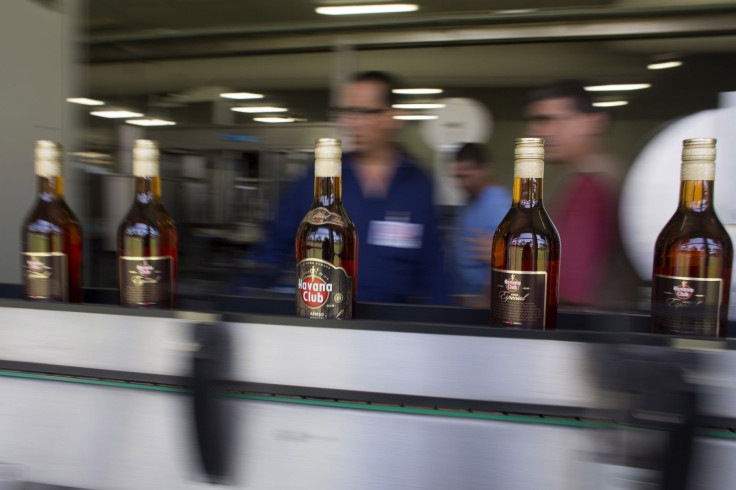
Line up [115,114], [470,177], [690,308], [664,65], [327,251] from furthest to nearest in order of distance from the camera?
1. [115,114]
2. [664,65]
3. [470,177]
4. [327,251]
5. [690,308]

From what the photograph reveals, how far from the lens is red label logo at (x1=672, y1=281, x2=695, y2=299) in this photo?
1.88 ft

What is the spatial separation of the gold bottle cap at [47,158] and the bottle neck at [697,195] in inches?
31.5

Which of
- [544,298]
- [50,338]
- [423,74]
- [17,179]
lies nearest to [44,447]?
[50,338]

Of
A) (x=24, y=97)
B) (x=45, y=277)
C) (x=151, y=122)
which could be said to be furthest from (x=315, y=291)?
(x=151, y=122)

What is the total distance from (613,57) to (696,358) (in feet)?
8.20

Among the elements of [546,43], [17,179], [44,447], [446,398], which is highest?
[546,43]

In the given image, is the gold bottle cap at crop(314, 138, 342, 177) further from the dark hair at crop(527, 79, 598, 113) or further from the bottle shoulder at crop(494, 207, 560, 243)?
the dark hair at crop(527, 79, 598, 113)

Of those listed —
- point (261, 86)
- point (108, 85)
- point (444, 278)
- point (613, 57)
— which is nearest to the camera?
point (444, 278)

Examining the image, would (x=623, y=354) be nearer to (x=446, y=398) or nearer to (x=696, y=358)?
(x=696, y=358)

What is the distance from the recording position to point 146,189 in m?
0.73

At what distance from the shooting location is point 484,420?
0.54 m

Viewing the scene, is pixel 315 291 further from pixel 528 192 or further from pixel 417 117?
pixel 417 117

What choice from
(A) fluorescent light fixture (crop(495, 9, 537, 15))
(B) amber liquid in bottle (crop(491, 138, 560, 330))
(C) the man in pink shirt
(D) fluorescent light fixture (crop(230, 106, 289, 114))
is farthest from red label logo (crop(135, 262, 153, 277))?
(D) fluorescent light fixture (crop(230, 106, 289, 114))

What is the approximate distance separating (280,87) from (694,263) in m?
2.72
